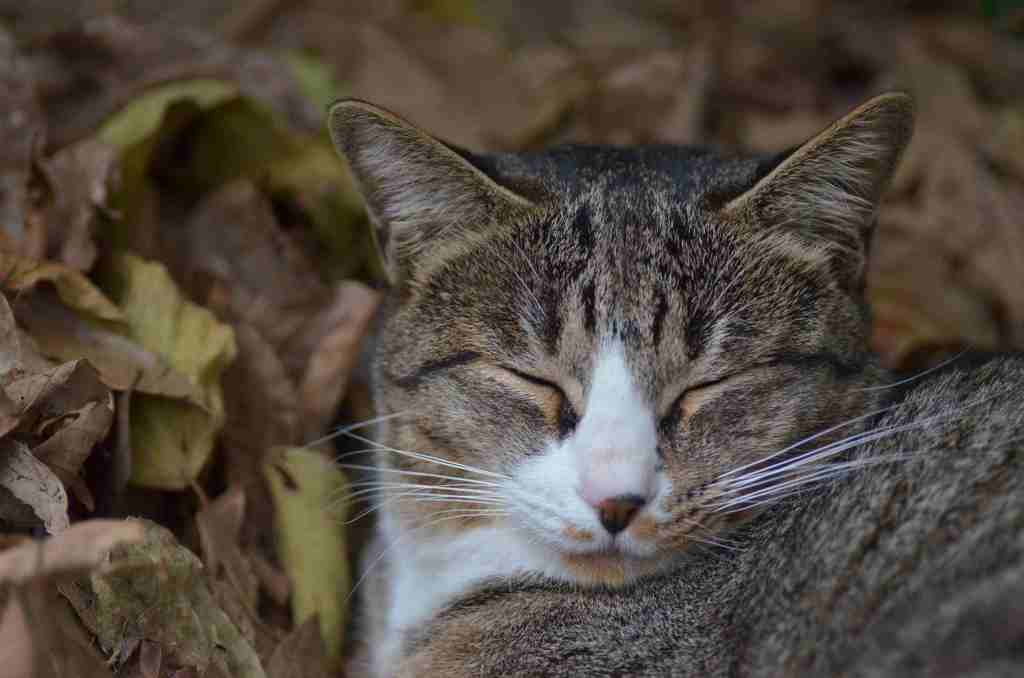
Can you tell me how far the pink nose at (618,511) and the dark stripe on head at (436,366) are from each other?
1.77 feet

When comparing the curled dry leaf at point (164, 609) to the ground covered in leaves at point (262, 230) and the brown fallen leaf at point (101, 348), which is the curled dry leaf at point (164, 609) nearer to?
Result: the ground covered in leaves at point (262, 230)

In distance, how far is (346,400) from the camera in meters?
3.72

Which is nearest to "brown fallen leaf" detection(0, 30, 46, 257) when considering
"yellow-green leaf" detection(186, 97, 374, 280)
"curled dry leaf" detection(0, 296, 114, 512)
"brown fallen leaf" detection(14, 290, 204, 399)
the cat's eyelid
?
"brown fallen leaf" detection(14, 290, 204, 399)

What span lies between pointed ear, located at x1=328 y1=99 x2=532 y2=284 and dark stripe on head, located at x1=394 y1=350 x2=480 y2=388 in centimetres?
29

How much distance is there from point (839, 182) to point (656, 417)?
74 cm

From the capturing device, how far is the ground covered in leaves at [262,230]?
8.87 ft

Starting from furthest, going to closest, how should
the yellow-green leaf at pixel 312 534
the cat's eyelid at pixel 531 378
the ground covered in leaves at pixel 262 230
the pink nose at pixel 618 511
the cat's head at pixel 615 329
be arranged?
the yellow-green leaf at pixel 312 534
the ground covered in leaves at pixel 262 230
the cat's eyelid at pixel 531 378
the cat's head at pixel 615 329
the pink nose at pixel 618 511

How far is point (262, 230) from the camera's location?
3.85m

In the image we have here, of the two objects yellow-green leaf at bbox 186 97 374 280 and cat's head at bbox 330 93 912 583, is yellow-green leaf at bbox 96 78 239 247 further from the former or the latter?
cat's head at bbox 330 93 912 583

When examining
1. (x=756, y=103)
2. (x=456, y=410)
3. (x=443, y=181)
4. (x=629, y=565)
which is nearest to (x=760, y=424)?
(x=629, y=565)

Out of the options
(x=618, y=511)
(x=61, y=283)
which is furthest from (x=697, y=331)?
(x=61, y=283)

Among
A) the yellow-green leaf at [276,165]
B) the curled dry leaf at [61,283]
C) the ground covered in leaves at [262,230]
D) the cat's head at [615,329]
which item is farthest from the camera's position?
the yellow-green leaf at [276,165]

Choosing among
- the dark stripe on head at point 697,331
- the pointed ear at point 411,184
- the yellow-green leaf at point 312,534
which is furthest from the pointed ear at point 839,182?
the yellow-green leaf at point 312,534

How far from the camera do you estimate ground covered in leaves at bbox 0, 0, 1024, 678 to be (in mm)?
2705
